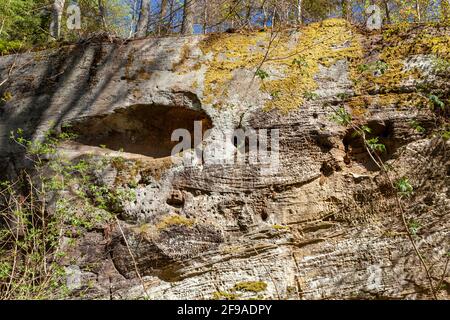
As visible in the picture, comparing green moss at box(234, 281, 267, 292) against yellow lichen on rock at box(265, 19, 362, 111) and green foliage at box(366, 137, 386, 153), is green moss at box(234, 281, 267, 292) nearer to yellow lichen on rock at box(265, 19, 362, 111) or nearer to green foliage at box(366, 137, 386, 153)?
green foliage at box(366, 137, 386, 153)

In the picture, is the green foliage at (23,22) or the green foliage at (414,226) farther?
the green foliage at (23,22)

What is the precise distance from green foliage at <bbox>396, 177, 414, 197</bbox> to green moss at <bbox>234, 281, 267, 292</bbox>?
1548mm

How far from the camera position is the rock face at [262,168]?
4.39m

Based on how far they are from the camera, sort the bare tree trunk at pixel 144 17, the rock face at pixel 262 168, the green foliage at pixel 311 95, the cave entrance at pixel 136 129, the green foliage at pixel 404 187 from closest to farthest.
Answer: the green foliage at pixel 404 187 < the rock face at pixel 262 168 < the green foliage at pixel 311 95 < the cave entrance at pixel 136 129 < the bare tree trunk at pixel 144 17

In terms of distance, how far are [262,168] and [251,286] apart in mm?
1218

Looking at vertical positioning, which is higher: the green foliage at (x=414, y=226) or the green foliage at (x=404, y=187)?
the green foliage at (x=404, y=187)

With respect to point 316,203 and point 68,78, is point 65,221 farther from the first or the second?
point 316,203

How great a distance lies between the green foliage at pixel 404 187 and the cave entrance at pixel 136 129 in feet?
7.99

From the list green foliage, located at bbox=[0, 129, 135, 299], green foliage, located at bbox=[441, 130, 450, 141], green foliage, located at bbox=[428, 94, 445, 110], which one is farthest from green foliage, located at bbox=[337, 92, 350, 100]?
green foliage, located at bbox=[0, 129, 135, 299]

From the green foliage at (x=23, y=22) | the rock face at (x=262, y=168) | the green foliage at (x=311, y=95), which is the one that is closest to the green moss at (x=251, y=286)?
the rock face at (x=262, y=168)

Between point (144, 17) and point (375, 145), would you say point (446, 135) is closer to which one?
point (375, 145)

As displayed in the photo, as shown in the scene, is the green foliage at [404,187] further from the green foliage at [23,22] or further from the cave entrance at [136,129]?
the green foliage at [23,22]

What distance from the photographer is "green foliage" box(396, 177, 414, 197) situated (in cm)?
397
